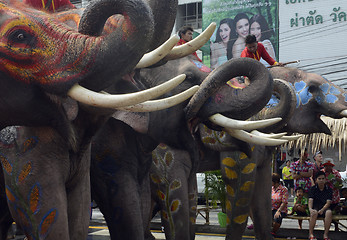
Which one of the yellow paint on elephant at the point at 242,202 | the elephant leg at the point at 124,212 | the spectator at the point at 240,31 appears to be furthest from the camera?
the spectator at the point at 240,31

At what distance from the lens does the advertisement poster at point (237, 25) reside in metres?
23.6

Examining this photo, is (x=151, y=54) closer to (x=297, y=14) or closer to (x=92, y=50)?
(x=92, y=50)

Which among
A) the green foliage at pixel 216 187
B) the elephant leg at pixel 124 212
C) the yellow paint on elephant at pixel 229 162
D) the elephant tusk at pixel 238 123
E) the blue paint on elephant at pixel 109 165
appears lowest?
the green foliage at pixel 216 187

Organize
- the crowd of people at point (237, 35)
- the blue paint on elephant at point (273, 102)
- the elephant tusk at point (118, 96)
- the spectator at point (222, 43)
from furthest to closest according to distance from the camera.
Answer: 1. the spectator at point (222, 43)
2. the crowd of people at point (237, 35)
3. the blue paint on elephant at point (273, 102)
4. the elephant tusk at point (118, 96)

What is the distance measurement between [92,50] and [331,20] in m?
21.6

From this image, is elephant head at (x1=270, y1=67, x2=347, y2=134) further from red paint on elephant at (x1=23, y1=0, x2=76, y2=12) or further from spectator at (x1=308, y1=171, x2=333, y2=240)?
red paint on elephant at (x1=23, y1=0, x2=76, y2=12)

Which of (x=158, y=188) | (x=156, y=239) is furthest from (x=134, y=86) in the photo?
(x=156, y=239)

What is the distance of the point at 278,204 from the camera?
832 cm

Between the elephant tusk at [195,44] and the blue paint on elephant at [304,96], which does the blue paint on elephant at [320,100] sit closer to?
the blue paint on elephant at [304,96]

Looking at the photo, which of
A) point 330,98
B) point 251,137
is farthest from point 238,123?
point 330,98

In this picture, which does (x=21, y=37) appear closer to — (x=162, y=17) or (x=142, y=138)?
(x=162, y=17)

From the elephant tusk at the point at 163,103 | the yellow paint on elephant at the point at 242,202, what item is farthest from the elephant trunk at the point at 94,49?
the yellow paint on elephant at the point at 242,202

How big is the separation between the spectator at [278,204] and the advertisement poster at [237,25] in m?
15.4

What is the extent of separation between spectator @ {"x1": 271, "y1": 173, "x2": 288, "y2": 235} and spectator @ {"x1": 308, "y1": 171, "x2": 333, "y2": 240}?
40 centimetres
